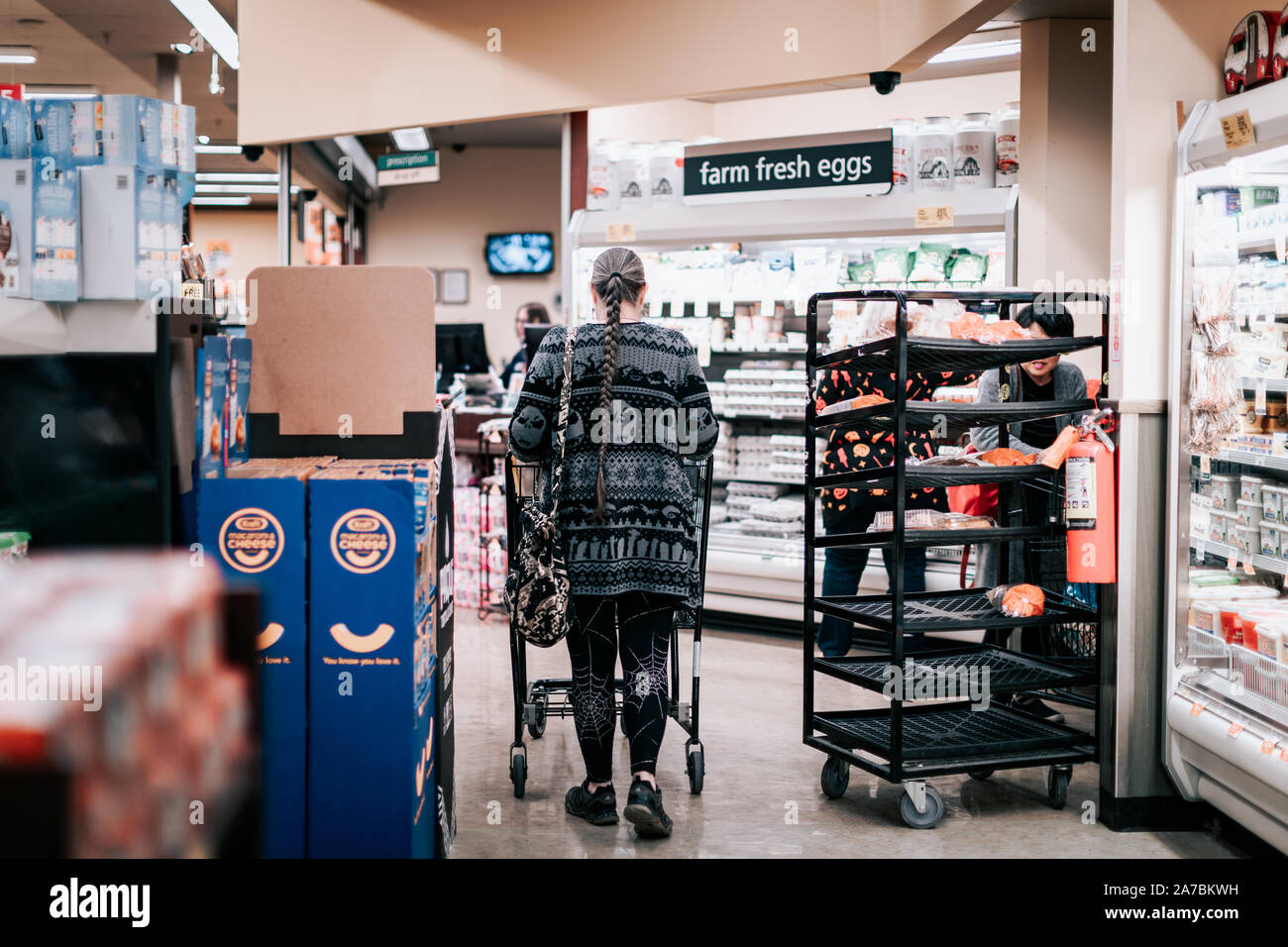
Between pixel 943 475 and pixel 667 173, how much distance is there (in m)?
3.53

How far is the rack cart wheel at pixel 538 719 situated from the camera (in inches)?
158

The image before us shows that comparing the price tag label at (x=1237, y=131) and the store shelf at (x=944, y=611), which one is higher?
the price tag label at (x=1237, y=131)

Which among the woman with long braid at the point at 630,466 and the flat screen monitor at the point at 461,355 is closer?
the woman with long braid at the point at 630,466

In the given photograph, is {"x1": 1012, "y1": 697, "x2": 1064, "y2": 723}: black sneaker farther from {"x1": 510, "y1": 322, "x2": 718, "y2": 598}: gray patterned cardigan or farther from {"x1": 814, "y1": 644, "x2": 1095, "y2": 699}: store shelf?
{"x1": 510, "y1": 322, "x2": 718, "y2": 598}: gray patterned cardigan

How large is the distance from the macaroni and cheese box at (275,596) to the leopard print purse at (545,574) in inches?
39.2

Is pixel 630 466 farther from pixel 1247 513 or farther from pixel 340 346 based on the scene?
pixel 1247 513

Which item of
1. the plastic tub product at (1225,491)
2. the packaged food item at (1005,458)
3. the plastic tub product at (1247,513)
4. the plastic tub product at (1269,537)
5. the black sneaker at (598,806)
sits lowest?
Result: the black sneaker at (598,806)

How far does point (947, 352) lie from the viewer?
3.51 meters

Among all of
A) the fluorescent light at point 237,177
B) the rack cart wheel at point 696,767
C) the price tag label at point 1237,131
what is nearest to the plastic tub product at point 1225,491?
the price tag label at point 1237,131

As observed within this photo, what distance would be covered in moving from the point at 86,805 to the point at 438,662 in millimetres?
996

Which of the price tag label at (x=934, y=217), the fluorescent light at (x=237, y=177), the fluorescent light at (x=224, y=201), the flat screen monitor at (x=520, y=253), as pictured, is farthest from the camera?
the fluorescent light at (x=224, y=201)

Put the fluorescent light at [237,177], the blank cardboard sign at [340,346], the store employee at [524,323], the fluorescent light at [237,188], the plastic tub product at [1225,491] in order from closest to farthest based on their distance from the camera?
the blank cardboard sign at [340,346], the plastic tub product at [1225,491], the store employee at [524,323], the fluorescent light at [237,177], the fluorescent light at [237,188]

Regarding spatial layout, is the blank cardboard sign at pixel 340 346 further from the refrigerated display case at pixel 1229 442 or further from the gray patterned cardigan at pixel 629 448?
the refrigerated display case at pixel 1229 442

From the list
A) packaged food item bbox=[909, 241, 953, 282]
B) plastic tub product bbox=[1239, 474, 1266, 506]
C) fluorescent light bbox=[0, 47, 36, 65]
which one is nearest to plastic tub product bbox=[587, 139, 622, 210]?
packaged food item bbox=[909, 241, 953, 282]
